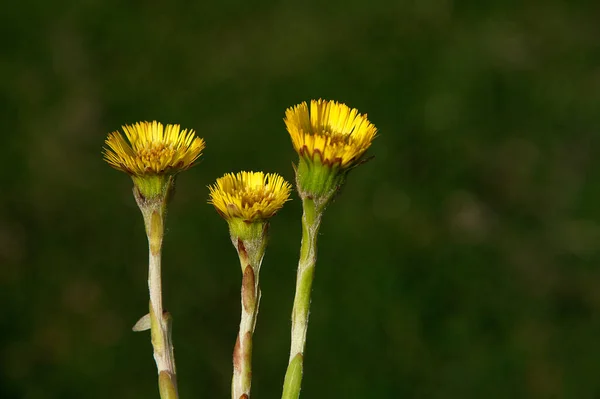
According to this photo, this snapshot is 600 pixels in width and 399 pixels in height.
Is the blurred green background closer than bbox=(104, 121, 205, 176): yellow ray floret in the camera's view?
No

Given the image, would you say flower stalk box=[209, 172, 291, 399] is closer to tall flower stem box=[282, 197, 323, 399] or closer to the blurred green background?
tall flower stem box=[282, 197, 323, 399]

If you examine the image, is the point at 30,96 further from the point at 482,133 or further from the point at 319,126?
the point at 319,126

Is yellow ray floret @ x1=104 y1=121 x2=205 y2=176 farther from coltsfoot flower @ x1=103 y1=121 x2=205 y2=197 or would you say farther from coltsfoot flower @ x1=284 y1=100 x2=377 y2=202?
coltsfoot flower @ x1=284 y1=100 x2=377 y2=202

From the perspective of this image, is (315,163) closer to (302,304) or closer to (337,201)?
(302,304)

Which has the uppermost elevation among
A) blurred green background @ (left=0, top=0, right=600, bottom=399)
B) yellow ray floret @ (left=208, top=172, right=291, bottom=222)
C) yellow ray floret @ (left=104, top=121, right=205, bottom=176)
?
blurred green background @ (left=0, top=0, right=600, bottom=399)

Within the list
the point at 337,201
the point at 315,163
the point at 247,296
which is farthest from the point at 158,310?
the point at 337,201

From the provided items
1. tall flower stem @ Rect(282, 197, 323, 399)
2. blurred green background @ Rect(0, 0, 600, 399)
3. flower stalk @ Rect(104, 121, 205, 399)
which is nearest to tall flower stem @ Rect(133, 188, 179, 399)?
flower stalk @ Rect(104, 121, 205, 399)

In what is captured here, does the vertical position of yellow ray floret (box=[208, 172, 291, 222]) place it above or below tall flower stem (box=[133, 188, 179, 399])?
above
